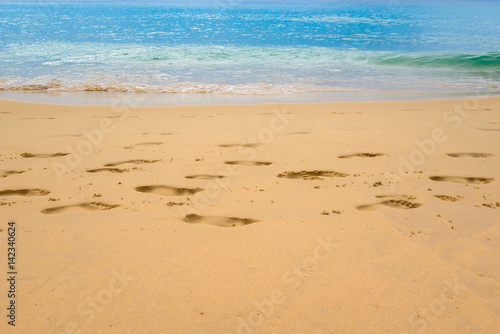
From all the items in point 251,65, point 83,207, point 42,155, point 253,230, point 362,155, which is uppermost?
point 251,65

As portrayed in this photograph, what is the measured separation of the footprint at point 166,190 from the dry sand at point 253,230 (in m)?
0.02

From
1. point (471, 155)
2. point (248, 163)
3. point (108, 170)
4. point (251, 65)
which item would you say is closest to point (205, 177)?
point (248, 163)

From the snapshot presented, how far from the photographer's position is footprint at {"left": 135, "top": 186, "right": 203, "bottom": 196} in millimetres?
3359

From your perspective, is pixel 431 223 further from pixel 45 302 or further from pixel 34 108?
pixel 34 108

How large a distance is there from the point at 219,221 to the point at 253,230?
30 cm

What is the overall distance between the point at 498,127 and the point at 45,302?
6.21 metres

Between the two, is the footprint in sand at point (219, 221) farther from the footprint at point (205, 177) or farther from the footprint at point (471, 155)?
the footprint at point (471, 155)

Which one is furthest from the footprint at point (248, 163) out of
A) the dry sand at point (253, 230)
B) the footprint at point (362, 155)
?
the footprint at point (362, 155)

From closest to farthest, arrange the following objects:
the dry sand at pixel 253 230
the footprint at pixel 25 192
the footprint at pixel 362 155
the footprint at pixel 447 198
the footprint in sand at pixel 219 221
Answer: the dry sand at pixel 253 230 → the footprint in sand at pixel 219 221 → the footprint at pixel 447 198 → the footprint at pixel 25 192 → the footprint at pixel 362 155

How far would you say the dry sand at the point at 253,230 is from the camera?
1.98 m

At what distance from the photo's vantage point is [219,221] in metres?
2.87

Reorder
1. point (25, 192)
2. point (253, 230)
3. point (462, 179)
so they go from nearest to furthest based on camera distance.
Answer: point (253, 230), point (25, 192), point (462, 179)

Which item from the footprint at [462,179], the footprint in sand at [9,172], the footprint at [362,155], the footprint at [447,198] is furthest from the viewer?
the footprint at [362,155]

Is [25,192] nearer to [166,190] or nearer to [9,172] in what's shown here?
[9,172]
